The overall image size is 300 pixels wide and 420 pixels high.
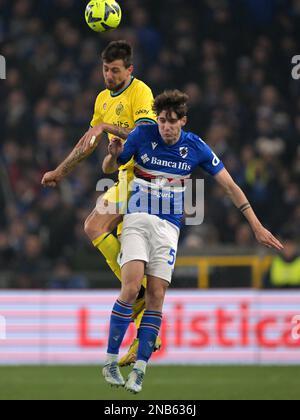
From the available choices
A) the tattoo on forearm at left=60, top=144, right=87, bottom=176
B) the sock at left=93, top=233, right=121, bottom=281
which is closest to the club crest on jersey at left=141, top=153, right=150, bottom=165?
the tattoo on forearm at left=60, top=144, right=87, bottom=176

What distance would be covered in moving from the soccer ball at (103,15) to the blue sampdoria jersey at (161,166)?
3.08ft

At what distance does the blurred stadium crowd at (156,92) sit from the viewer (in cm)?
1753

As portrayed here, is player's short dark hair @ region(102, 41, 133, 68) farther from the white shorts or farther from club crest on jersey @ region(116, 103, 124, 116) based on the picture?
the white shorts

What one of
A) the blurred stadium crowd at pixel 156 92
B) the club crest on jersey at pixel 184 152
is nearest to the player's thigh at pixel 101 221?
the club crest on jersey at pixel 184 152

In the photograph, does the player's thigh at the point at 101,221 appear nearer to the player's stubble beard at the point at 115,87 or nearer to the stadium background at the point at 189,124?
the player's stubble beard at the point at 115,87

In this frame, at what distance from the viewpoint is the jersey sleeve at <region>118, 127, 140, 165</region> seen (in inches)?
392

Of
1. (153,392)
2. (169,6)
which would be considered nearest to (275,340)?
(153,392)

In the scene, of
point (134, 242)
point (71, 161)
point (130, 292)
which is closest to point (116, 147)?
point (71, 161)

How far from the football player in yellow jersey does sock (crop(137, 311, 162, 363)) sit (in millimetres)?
364

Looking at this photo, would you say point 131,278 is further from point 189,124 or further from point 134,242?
point 189,124

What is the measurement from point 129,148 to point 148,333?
1.53 meters

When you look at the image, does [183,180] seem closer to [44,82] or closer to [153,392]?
[153,392]

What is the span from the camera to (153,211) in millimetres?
10203

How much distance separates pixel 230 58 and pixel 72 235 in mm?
4429
